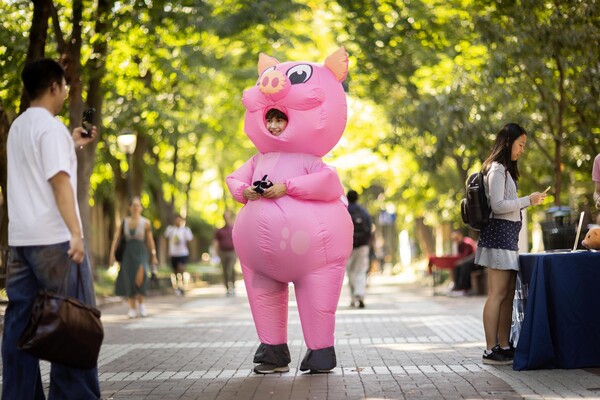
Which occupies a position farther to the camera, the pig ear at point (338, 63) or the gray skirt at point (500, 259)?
the pig ear at point (338, 63)

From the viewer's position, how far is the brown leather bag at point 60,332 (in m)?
6.47

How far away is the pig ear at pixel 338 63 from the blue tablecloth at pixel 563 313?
2.27 meters

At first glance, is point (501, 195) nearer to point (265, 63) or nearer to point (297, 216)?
point (297, 216)

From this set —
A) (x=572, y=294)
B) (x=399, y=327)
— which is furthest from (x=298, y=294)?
(x=399, y=327)

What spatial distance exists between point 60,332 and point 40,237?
2.02ft

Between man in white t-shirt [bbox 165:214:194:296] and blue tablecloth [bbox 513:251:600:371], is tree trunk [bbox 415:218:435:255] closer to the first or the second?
man in white t-shirt [bbox 165:214:194:296]

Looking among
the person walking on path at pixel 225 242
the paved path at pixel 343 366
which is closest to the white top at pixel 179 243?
the person walking on path at pixel 225 242

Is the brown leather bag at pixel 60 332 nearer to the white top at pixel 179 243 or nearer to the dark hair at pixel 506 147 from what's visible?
the dark hair at pixel 506 147

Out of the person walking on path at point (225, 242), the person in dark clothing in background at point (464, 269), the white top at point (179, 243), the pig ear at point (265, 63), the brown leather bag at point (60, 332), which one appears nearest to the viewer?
the brown leather bag at point (60, 332)

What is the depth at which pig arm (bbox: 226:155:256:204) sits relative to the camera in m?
9.83

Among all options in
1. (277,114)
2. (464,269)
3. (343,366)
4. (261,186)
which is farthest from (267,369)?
(464,269)

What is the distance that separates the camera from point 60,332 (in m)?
6.47

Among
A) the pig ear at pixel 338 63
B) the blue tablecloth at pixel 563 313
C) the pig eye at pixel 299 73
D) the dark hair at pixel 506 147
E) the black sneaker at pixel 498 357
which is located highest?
the pig ear at pixel 338 63

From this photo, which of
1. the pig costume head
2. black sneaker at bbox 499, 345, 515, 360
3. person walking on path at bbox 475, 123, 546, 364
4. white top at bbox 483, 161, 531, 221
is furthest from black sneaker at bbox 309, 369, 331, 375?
white top at bbox 483, 161, 531, 221
